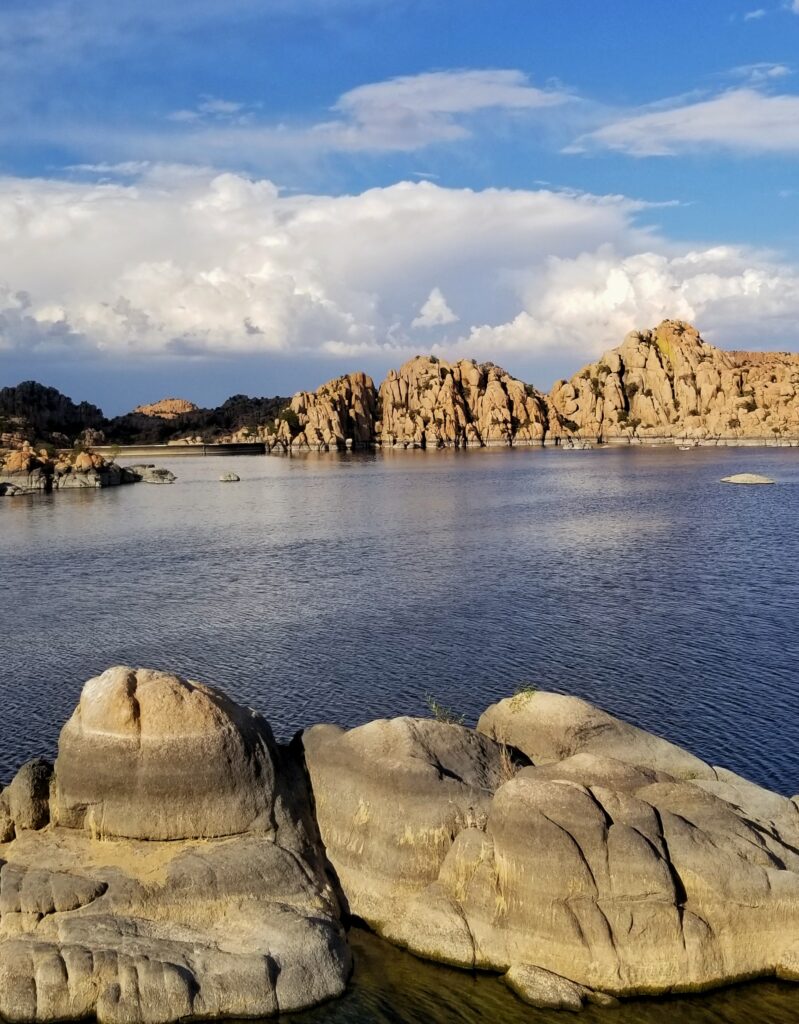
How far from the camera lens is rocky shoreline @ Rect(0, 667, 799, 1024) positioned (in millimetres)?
16078

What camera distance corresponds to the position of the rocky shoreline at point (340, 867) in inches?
633

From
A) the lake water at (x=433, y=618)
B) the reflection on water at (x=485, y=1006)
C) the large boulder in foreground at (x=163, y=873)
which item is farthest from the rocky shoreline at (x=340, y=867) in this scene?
the lake water at (x=433, y=618)

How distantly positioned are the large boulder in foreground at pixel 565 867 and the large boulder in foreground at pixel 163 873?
1.38 meters

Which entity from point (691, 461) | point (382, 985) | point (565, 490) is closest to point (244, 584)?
point (382, 985)

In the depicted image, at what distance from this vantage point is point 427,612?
150 feet

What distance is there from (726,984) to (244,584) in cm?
4076

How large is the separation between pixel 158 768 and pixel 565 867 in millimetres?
7866

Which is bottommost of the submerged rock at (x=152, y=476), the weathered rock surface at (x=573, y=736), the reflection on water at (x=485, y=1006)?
the reflection on water at (x=485, y=1006)

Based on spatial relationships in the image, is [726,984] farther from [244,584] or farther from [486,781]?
[244,584]

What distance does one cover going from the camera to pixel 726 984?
1639cm

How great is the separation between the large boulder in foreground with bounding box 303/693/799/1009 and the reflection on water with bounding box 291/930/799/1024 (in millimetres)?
240

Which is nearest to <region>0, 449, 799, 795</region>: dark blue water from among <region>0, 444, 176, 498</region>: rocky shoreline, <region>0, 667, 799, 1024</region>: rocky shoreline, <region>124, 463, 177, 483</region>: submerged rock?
<region>0, 667, 799, 1024</region>: rocky shoreline

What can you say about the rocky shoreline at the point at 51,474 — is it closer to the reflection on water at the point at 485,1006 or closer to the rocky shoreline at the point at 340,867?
the rocky shoreline at the point at 340,867

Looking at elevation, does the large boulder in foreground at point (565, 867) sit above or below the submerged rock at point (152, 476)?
below
